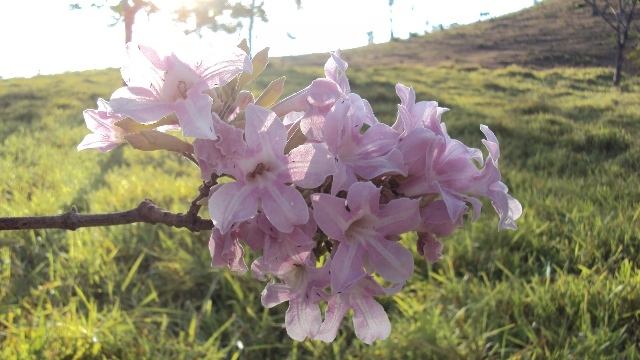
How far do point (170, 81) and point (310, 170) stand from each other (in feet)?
0.92

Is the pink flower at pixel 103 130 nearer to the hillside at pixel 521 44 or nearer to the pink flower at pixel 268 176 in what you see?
the pink flower at pixel 268 176

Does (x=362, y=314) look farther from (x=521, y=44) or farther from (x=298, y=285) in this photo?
(x=521, y=44)

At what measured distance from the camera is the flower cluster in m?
0.78

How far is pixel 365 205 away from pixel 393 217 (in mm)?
58

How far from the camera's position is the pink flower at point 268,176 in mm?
758

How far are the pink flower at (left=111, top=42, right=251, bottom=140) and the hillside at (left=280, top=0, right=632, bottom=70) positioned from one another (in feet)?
38.6

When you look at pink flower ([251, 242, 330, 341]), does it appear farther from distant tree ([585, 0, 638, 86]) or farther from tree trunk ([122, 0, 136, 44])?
tree trunk ([122, 0, 136, 44])

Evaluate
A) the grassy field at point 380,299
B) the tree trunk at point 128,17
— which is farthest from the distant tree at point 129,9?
the grassy field at point 380,299

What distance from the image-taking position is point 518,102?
8.34 metres

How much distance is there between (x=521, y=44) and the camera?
1453 centimetres

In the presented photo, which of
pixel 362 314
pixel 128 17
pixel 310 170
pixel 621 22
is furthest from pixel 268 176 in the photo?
pixel 128 17

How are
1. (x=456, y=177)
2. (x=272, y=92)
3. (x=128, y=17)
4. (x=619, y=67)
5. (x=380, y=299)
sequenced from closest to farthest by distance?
(x=456, y=177) → (x=272, y=92) → (x=380, y=299) → (x=619, y=67) → (x=128, y=17)

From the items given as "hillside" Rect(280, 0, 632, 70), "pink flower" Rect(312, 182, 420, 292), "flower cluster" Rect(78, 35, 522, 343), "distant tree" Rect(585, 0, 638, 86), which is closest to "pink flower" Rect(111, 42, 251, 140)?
"flower cluster" Rect(78, 35, 522, 343)

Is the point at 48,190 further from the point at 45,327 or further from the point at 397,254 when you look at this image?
the point at 397,254
